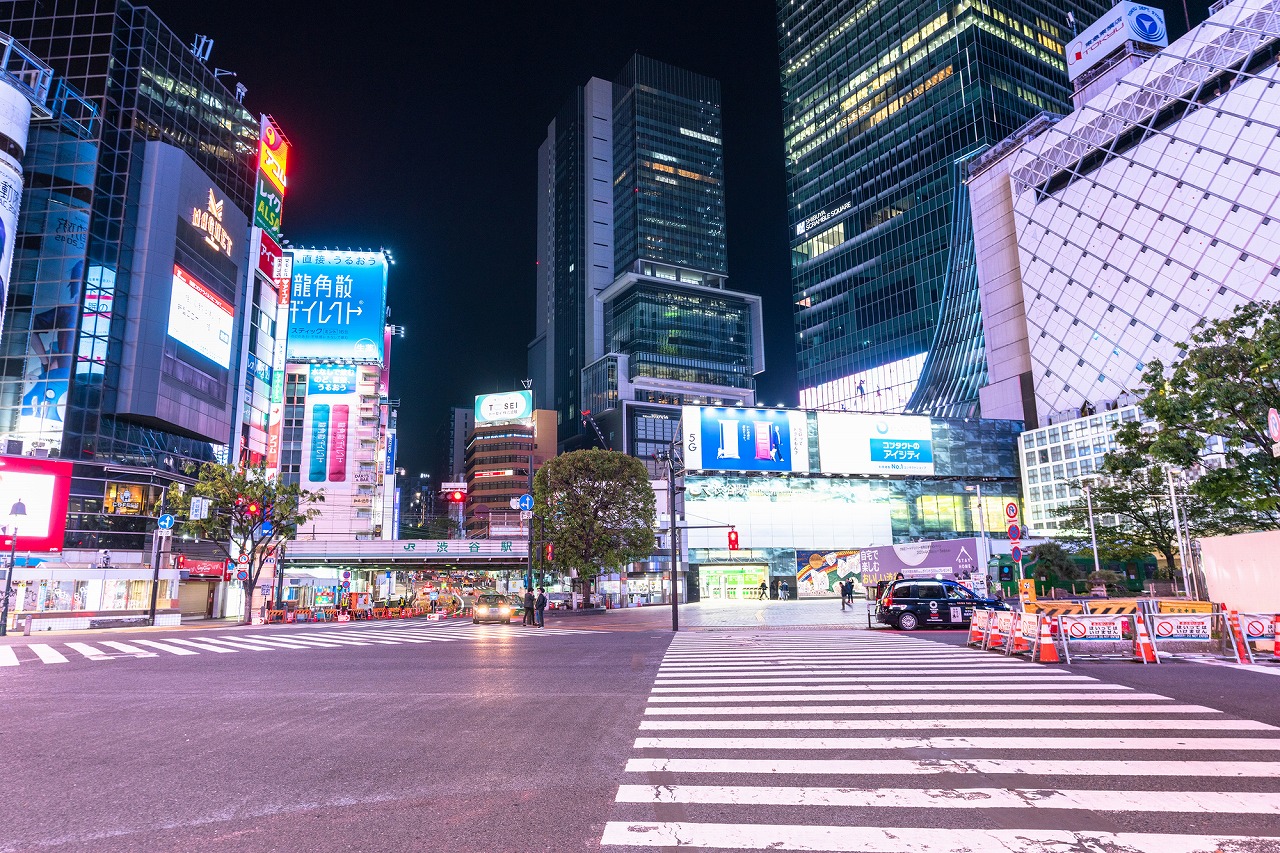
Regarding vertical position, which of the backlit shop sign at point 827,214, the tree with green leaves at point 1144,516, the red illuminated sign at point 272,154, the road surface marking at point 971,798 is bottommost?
the road surface marking at point 971,798

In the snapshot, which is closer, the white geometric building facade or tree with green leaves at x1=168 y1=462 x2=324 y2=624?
tree with green leaves at x1=168 y1=462 x2=324 y2=624

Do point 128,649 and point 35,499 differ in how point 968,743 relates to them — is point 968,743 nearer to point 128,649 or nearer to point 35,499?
point 128,649

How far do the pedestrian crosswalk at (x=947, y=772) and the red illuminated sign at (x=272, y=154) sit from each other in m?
70.2

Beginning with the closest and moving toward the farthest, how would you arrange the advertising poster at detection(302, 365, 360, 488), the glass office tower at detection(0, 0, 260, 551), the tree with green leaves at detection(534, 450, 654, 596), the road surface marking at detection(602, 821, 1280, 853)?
the road surface marking at detection(602, 821, 1280, 853), the glass office tower at detection(0, 0, 260, 551), the tree with green leaves at detection(534, 450, 654, 596), the advertising poster at detection(302, 365, 360, 488)

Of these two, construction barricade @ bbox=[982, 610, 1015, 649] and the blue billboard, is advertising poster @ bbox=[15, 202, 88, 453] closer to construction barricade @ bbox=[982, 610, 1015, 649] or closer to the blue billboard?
the blue billboard

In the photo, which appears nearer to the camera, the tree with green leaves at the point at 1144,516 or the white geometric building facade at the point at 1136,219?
the tree with green leaves at the point at 1144,516

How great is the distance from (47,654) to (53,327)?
111 ft

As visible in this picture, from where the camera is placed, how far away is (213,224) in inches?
2213

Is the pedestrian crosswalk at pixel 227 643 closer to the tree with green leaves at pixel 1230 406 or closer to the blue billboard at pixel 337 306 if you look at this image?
the tree with green leaves at pixel 1230 406

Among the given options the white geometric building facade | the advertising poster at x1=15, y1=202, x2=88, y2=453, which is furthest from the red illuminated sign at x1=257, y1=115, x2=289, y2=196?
the white geometric building facade

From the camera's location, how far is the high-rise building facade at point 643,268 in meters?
151

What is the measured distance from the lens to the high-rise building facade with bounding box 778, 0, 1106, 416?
103312 mm

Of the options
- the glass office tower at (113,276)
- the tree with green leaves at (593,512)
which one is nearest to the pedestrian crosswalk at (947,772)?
the tree with green leaves at (593,512)

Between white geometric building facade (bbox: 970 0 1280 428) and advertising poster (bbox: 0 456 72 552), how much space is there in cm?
8167
